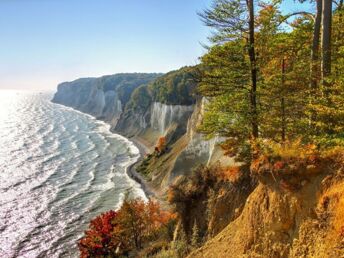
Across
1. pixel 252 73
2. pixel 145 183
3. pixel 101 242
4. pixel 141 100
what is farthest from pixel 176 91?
pixel 252 73

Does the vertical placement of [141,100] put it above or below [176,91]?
below

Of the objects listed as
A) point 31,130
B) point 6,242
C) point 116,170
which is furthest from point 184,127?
point 31,130

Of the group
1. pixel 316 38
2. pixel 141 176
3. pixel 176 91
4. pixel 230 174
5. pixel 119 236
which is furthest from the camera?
pixel 176 91

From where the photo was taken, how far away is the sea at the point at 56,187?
56.7m

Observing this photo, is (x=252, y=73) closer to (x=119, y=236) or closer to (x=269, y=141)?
(x=269, y=141)

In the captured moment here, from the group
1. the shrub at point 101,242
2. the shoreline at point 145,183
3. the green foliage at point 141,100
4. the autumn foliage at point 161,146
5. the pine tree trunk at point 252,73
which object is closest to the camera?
the pine tree trunk at point 252,73

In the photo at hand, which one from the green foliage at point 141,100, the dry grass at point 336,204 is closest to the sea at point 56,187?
the green foliage at point 141,100

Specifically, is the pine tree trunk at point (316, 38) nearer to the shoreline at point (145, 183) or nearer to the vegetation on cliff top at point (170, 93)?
the shoreline at point (145, 183)

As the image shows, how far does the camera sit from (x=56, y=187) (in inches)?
3147

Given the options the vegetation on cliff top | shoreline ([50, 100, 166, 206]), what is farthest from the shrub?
the vegetation on cliff top

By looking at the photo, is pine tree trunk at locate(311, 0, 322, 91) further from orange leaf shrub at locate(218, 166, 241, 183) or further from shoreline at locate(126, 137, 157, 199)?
shoreline at locate(126, 137, 157, 199)

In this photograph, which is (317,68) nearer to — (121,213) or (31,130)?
(121,213)

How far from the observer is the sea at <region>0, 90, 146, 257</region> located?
56719 mm

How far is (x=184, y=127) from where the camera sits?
106562mm
